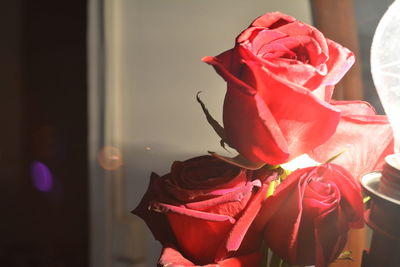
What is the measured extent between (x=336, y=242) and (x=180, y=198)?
0.43ft

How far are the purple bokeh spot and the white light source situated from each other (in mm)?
860

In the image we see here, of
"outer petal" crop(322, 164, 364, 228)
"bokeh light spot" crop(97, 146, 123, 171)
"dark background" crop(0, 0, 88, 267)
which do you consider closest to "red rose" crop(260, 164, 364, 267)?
"outer petal" crop(322, 164, 364, 228)

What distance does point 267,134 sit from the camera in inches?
12.9

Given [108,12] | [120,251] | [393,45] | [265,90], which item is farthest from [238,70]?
[120,251]

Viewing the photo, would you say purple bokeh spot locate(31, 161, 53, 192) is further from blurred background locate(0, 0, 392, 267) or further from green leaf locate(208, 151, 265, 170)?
green leaf locate(208, 151, 265, 170)

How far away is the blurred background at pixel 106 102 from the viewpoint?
417 millimetres

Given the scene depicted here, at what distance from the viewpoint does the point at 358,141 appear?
1.22ft

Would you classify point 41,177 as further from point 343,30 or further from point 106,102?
point 343,30

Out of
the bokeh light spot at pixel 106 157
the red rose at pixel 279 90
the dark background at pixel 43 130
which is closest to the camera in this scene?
the red rose at pixel 279 90

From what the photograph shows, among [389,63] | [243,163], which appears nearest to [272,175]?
[243,163]

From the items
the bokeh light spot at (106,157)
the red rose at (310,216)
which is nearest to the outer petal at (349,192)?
the red rose at (310,216)

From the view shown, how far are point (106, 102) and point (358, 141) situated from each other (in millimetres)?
483

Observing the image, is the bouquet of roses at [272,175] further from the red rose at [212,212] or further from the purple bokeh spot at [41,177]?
the purple bokeh spot at [41,177]

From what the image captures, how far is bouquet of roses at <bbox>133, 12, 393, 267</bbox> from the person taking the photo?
1.07 feet
